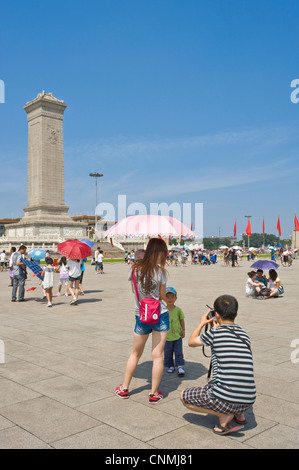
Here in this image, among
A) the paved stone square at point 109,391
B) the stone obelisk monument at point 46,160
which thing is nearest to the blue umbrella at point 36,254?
the paved stone square at point 109,391

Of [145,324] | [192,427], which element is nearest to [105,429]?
[192,427]

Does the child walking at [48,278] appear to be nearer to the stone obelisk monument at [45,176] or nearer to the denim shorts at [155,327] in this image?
the denim shorts at [155,327]

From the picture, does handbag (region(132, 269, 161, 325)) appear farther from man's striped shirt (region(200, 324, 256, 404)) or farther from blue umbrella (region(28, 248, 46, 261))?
blue umbrella (region(28, 248, 46, 261))

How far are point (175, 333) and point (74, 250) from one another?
7186 millimetres

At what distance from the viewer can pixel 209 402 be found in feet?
12.7

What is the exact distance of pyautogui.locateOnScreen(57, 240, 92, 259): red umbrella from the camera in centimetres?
1222

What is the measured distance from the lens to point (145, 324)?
4.77 m

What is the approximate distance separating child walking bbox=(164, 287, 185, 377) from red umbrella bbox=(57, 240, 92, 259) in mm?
6904

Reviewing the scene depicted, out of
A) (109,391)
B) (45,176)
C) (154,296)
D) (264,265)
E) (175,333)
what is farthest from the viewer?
(45,176)

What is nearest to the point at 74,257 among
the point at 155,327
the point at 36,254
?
the point at 36,254

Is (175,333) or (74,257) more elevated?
(74,257)

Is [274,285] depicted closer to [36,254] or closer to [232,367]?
[36,254]

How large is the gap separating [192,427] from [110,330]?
185 inches
